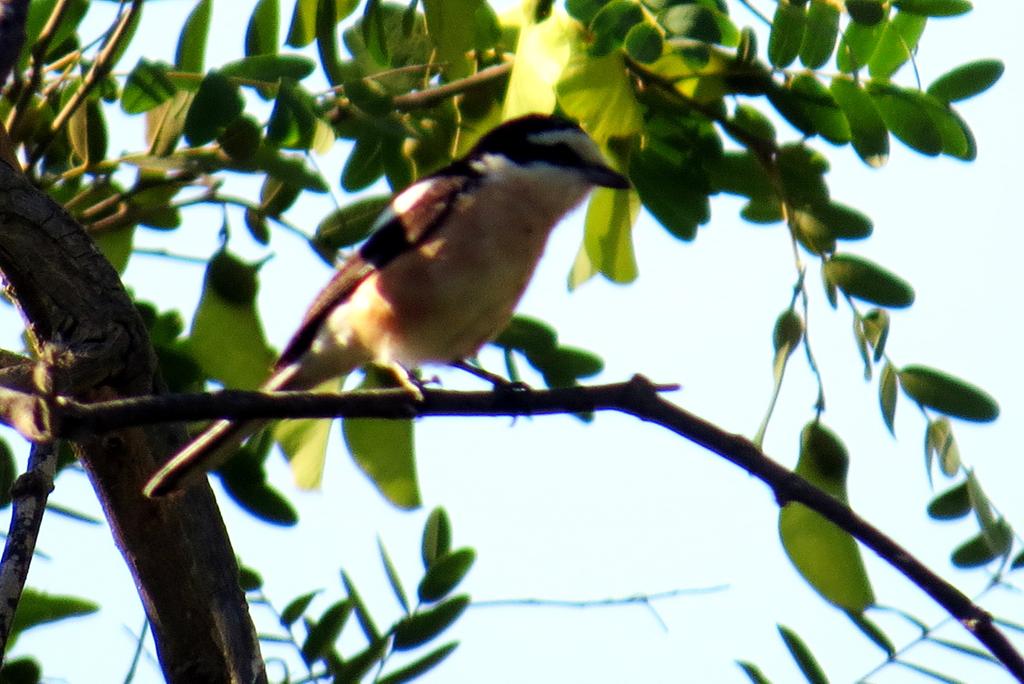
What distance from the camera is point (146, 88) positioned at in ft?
9.86

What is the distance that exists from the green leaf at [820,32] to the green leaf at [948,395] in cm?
78

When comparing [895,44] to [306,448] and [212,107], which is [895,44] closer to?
[212,107]

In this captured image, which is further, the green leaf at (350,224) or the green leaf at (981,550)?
the green leaf at (350,224)

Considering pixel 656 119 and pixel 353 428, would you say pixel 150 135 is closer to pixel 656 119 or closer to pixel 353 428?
pixel 353 428

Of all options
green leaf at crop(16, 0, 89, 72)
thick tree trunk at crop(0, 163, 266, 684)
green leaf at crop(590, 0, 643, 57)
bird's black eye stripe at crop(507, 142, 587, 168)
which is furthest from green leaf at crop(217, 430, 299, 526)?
green leaf at crop(590, 0, 643, 57)

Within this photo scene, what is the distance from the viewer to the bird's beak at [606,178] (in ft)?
11.0

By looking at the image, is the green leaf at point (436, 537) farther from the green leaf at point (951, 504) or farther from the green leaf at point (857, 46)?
the green leaf at point (857, 46)

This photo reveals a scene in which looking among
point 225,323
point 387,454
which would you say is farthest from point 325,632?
point 225,323

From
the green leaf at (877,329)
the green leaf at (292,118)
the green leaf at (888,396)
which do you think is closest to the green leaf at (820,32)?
the green leaf at (877,329)

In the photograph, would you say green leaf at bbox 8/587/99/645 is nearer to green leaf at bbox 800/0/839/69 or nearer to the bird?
the bird

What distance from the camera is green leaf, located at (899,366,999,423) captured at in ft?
10.3

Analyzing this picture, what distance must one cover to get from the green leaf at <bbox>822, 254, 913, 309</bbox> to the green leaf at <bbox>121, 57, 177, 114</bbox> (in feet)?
5.29

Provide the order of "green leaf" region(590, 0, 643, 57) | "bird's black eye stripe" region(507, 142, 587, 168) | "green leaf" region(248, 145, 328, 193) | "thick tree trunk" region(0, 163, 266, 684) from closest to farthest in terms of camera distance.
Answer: "green leaf" region(248, 145, 328, 193)
"thick tree trunk" region(0, 163, 266, 684)
"green leaf" region(590, 0, 643, 57)
"bird's black eye stripe" region(507, 142, 587, 168)

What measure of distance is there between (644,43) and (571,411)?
0.83m
